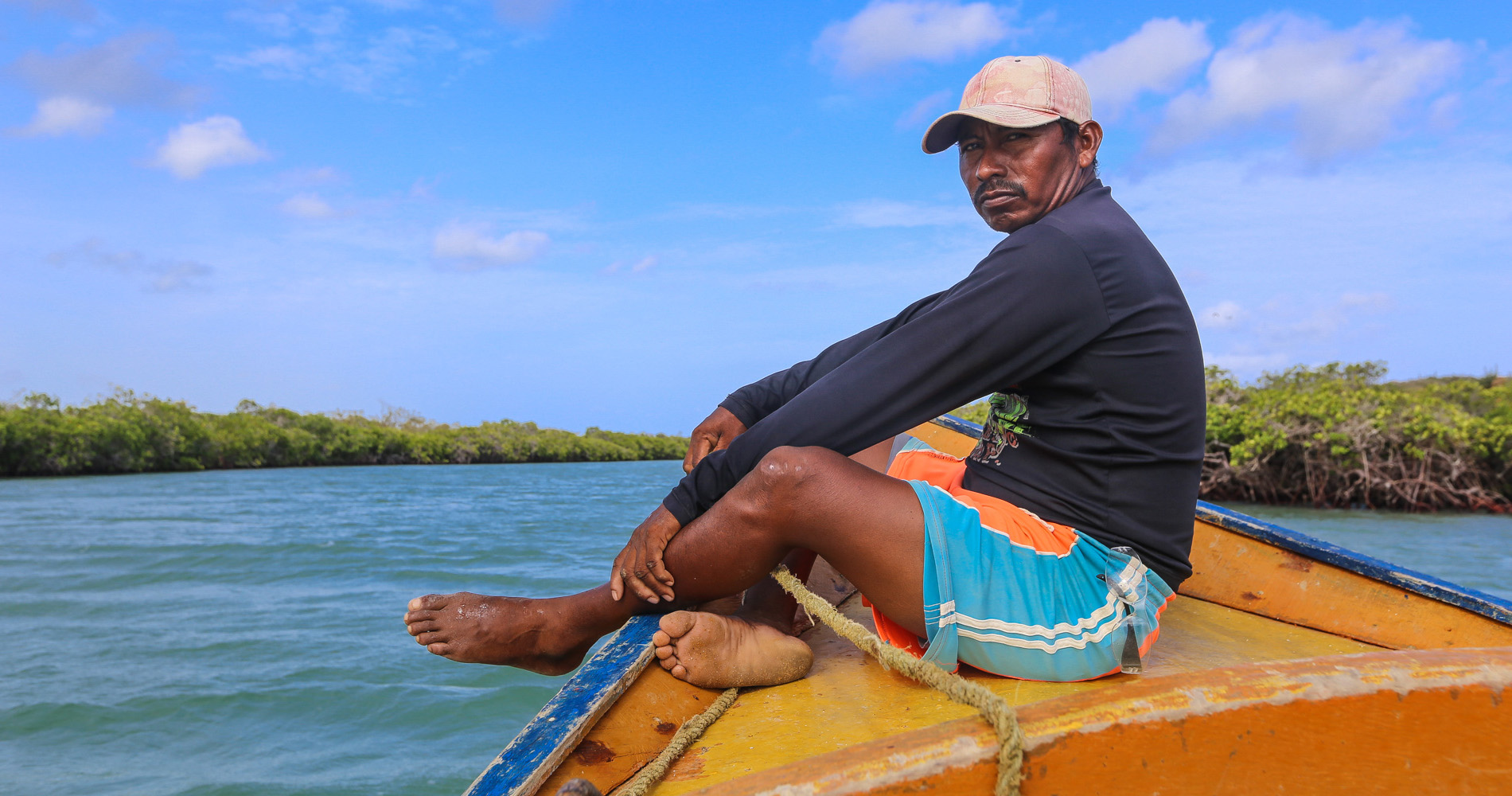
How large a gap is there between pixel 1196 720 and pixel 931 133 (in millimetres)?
1348

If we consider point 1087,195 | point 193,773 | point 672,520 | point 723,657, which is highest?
point 1087,195

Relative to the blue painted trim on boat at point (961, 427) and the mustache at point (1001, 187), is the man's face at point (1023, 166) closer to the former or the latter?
the mustache at point (1001, 187)

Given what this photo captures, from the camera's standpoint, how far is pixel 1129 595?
4.96 feet

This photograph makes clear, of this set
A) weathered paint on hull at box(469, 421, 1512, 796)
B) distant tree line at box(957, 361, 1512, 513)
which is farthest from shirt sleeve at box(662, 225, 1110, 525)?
distant tree line at box(957, 361, 1512, 513)

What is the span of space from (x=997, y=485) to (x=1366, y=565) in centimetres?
146

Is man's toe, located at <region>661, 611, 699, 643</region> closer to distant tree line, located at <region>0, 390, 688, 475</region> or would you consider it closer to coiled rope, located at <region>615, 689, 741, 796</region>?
coiled rope, located at <region>615, 689, 741, 796</region>

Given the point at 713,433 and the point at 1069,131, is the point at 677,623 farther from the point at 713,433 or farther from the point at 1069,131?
the point at 1069,131

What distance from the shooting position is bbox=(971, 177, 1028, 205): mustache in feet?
5.93

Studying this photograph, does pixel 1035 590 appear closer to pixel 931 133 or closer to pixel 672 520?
pixel 672 520

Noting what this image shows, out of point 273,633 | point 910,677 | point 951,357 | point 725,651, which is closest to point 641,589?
point 725,651

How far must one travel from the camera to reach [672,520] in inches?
65.5

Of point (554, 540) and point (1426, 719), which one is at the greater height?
point (1426, 719)

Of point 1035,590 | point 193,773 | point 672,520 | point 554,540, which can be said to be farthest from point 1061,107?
point 554,540

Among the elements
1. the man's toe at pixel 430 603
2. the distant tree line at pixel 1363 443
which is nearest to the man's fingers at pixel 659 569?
the man's toe at pixel 430 603
